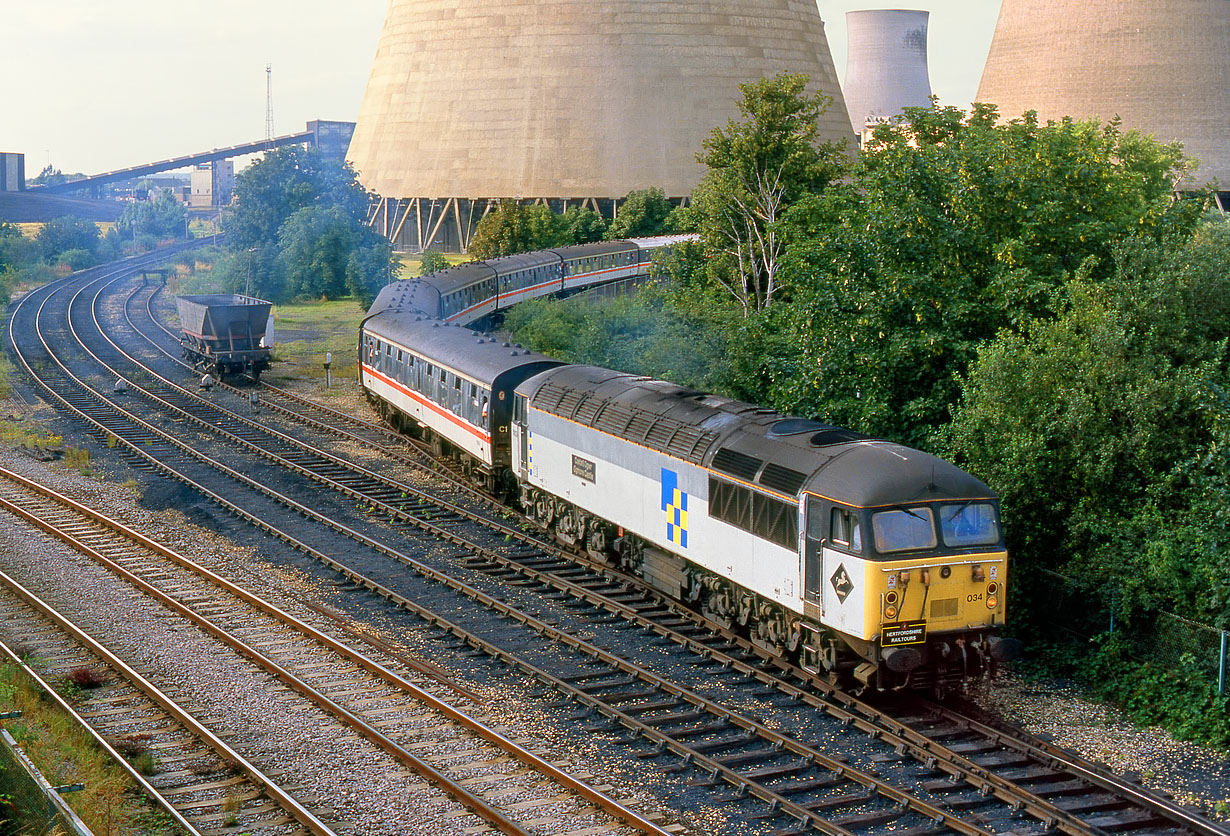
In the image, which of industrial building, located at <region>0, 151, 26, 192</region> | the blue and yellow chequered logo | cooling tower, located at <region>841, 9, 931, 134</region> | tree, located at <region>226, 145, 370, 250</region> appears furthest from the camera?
cooling tower, located at <region>841, 9, 931, 134</region>

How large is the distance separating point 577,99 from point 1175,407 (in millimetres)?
70592

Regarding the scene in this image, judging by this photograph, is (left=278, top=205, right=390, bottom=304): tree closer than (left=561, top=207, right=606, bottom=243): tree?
Yes

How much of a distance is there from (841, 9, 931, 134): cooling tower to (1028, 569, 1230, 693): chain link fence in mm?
137039

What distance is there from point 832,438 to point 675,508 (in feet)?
11.0

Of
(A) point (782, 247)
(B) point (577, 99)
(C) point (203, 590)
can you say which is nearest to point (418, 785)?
(C) point (203, 590)

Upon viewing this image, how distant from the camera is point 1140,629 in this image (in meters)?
17.7

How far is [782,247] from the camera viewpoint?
40625 millimetres

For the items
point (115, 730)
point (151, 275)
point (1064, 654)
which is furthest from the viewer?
point (151, 275)

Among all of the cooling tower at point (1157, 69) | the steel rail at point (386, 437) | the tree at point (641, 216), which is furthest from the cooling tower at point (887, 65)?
the steel rail at point (386, 437)

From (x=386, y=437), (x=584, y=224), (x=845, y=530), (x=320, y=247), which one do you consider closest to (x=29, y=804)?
(x=845, y=530)

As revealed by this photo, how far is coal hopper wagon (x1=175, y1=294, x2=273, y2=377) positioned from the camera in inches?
1802

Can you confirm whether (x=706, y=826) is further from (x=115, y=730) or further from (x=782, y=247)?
(x=782, y=247)

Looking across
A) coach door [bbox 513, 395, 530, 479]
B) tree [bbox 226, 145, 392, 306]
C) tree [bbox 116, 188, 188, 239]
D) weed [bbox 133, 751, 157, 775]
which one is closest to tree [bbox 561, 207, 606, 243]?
tree [bbox 226, 145, 392, 306]

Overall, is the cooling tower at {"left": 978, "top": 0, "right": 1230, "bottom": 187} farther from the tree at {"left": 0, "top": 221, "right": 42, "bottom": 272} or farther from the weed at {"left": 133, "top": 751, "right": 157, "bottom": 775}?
the weed at {"left": 133, "top": 751, "right": 157, "bottom": 775}
